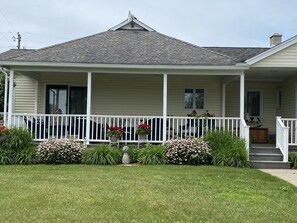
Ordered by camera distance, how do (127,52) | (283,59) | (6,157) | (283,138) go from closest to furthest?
(6,157) < (283,138) < (283,59) < (127,52)

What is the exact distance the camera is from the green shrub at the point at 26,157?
1337 cm

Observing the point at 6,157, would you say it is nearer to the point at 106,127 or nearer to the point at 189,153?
the point at 106,127

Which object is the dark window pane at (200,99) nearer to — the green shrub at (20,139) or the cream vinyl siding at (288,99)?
the cream vinyl siding at (288,99)

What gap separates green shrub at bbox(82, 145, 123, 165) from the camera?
43.9 ft

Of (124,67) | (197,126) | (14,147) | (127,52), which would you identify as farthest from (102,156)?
(127,52)

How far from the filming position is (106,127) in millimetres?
15148

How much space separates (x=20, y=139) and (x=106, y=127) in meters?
3.06

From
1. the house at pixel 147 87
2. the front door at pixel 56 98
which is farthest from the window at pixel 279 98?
the front door at pixel 56 98

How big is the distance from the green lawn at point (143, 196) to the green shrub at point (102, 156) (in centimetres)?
182

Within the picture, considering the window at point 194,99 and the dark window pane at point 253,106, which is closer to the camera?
the window at point 194,99

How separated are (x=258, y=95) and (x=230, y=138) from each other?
19.0 ft

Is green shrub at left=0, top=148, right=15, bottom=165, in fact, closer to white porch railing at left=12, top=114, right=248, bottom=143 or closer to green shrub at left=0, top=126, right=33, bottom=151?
green shrub at left=0, top=126, right=33, bottom=151

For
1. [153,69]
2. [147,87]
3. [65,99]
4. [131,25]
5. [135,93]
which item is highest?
[131,25]

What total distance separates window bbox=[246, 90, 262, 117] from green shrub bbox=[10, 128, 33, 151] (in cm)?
986
